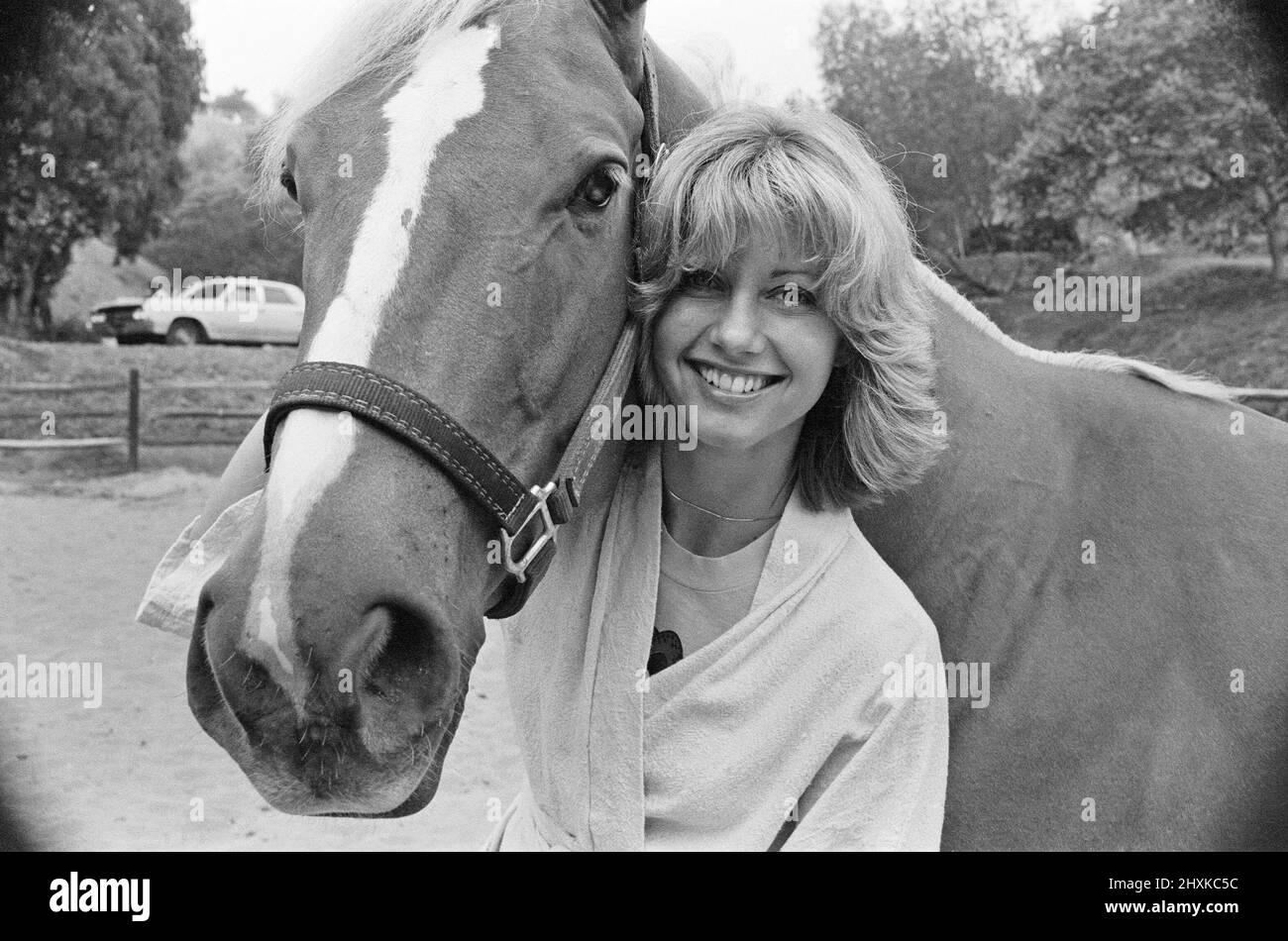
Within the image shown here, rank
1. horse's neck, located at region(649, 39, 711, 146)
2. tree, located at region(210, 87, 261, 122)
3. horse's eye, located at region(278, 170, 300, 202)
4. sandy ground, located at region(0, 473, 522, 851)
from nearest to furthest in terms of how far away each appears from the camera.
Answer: horse's eye, located at region(278, 170, 300, 202) → horse's neck, located at region(649, 39, 711, 146) → sandy ground, located at region(0, 473, 522, 851) → tree, located at region(210, 87, 261, 122)

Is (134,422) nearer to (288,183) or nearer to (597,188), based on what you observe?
(288,183)

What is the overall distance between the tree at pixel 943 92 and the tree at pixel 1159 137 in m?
0.99

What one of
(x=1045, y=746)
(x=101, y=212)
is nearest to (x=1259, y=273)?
(x=1045, y=746)

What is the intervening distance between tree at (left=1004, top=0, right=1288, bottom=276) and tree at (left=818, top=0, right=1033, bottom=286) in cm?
99

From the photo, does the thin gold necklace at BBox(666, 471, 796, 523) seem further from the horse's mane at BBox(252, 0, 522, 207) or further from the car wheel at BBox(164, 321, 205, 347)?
the car wheel at BBox(164, 321, 205, 347)

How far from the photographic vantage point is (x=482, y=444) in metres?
1.57

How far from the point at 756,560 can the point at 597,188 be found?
69 centimetres

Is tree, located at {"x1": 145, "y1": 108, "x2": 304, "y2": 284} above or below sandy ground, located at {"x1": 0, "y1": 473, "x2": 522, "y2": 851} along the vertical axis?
above

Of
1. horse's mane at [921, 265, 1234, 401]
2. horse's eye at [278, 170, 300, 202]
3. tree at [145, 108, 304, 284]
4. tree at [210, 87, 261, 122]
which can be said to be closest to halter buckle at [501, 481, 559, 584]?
horse's eye at [278, 170, 300, 202]

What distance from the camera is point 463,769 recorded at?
6.80 m

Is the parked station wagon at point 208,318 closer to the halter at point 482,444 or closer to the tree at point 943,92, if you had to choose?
the tree at point 943,92

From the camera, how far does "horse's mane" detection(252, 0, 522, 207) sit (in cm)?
175

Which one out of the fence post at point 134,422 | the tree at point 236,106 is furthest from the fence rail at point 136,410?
the tree at point 236,106

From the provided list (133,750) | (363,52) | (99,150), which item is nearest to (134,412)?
(99,150)
